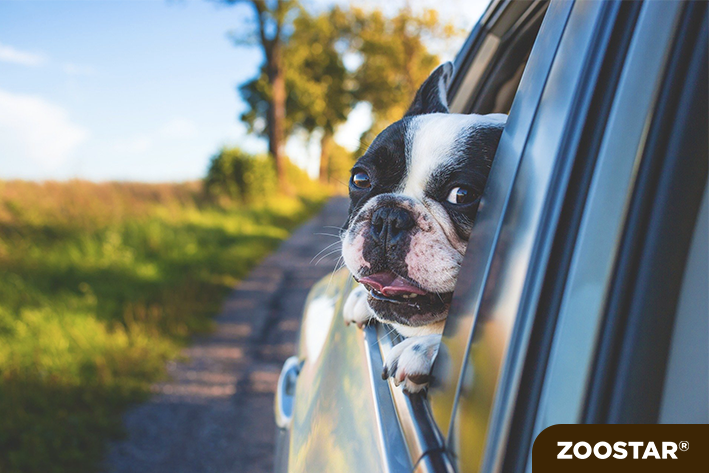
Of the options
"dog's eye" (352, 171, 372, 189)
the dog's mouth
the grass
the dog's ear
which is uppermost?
the dog's ear

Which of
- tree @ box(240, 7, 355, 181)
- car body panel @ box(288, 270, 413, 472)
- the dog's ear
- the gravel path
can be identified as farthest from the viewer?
tree @ box(240, 7, 355, 181)

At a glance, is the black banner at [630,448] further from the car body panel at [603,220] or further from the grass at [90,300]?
the grass at [90,300]

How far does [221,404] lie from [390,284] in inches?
123

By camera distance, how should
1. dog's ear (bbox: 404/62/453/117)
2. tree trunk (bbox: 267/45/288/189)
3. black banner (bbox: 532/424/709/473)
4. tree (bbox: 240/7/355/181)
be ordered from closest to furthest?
black banner (bbox: 532/424/709/473) < dog's ear (bbox: 404/62/453/117) < tree trunk (bbox: 267/45/288/189) < tree (bbox: 240/7/355/181)

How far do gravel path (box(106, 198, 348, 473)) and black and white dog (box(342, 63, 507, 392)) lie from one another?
7.61ft

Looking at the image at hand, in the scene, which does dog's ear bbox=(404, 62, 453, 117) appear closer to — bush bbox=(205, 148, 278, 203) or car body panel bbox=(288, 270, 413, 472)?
car body panel bbox=(288, 270, 413, 472)

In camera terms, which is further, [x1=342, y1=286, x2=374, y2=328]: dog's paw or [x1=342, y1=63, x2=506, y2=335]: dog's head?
[x1=342, y1=286, x2=374, y2=328]: dog's paw

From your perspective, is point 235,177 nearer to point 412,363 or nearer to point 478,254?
point 412,363

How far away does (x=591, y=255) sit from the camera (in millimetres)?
701

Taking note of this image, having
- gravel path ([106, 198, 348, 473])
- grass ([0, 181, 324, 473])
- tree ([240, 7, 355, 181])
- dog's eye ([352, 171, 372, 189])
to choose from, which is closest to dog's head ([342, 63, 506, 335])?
dog's eye ([352, 171, 372, 189])

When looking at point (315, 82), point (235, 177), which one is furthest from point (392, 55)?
point (235, 177)

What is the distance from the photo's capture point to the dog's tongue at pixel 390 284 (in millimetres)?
1357

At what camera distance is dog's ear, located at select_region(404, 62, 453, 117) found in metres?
1.92

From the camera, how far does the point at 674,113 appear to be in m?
0.72
